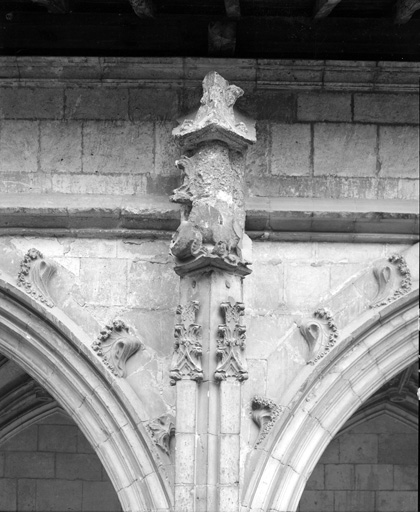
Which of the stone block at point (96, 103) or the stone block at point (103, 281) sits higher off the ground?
the stone block at point (96, 103)

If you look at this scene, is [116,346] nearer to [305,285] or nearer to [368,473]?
[305,285]

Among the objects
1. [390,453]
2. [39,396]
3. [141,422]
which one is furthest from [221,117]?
[390,453]

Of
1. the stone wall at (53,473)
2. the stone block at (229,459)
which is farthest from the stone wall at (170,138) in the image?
the stone wall at (53,473)

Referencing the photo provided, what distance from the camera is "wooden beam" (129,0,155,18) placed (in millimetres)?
8781

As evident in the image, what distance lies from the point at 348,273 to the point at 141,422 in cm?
147

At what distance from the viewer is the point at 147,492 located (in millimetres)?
8664

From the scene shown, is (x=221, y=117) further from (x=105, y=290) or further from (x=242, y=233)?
(x=105, y=290)

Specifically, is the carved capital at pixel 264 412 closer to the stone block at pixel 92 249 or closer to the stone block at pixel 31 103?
the stone block at pixel 92 249

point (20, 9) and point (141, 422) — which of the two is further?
point (20, 9)

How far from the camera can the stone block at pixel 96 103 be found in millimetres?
9250

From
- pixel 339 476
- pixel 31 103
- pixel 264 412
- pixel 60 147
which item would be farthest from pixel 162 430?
pixel 339 476

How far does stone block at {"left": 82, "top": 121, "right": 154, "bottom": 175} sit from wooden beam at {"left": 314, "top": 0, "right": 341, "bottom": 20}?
3.80 ft

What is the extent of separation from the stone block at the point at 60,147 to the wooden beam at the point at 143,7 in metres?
0.76

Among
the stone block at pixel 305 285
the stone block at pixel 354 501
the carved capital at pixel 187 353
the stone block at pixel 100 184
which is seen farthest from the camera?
the stone block at pixel 354 501
